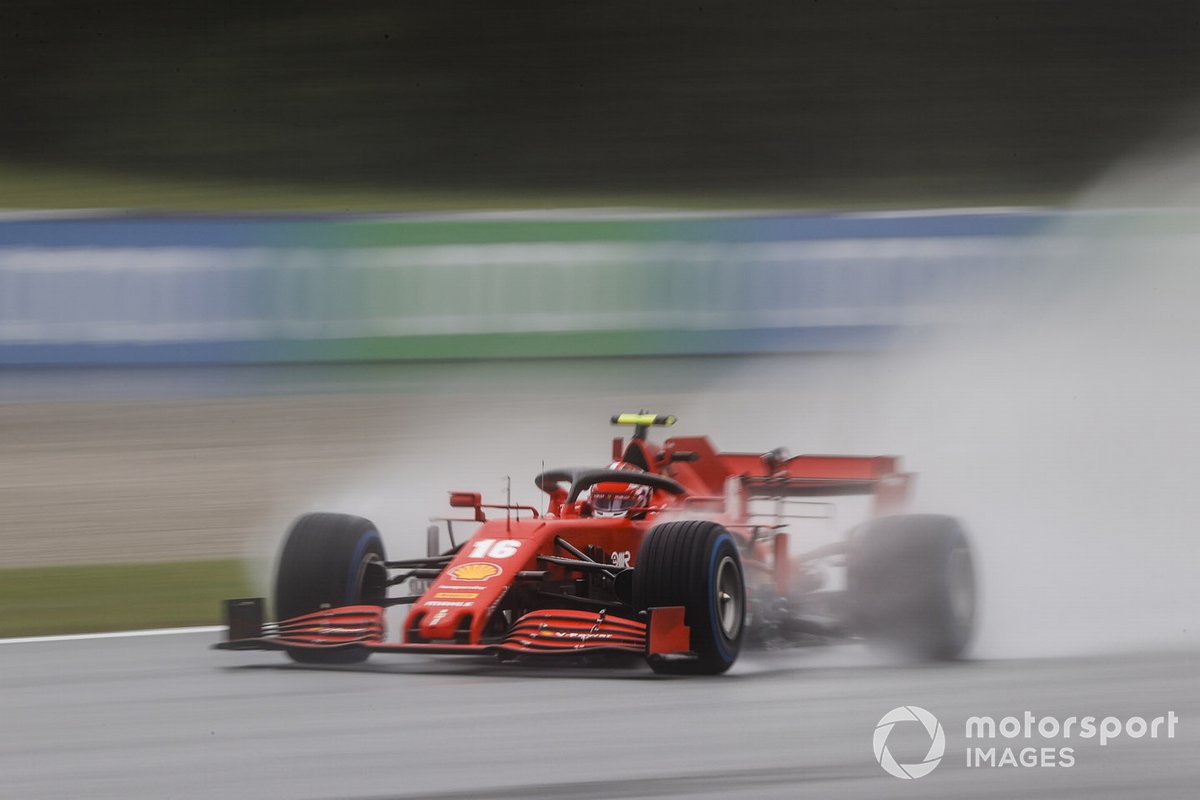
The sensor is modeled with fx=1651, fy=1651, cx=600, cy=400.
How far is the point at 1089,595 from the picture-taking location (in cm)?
909

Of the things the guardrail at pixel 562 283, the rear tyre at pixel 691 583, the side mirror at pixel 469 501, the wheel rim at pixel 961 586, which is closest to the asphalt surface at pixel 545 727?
the rear tyre at pixel 691 583

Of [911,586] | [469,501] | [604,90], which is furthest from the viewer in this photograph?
[604,90]

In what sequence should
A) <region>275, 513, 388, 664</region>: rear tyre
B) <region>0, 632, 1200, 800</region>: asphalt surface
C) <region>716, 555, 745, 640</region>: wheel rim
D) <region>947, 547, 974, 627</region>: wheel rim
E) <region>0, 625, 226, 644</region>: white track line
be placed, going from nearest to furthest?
1. <region>0, 632, 1200, 800</region>: asphalt surface
2. <region>716, 555, 745, 640</region>: wheel rim
3. <region>275, 513, 388, 664</region>: rear tyre
4. <region>947, 547, 974, 627</region>: wheel rim
5. <region>0, 625, 226, 644</region>: white track line

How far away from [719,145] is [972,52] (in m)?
6.08

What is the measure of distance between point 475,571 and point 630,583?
72 cm

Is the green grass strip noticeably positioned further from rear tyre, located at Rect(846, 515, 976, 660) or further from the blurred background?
rear tyre, located at Rect(846, 515, 976, 660)

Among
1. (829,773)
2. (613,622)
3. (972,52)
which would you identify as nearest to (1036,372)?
(613,622)

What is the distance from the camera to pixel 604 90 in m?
27.8

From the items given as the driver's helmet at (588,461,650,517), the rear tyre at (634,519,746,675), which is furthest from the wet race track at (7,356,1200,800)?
the driver's helmet at (588,461,650,517)

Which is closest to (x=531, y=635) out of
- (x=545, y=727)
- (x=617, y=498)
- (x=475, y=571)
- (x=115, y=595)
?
(x=475, y=571)

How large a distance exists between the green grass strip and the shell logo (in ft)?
7.57

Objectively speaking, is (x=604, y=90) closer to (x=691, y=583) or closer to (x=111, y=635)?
(x=111, y=635)

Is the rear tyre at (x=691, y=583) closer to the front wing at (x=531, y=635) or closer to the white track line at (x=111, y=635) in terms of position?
the front wing at (x=531, y=635)

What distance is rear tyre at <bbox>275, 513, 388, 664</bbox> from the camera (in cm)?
762
